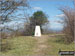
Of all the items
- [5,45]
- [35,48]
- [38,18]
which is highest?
[38,18]

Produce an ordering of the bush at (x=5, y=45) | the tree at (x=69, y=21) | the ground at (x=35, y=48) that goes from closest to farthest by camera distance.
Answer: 1. the ground at (x=35, y=48)
2. the tree at (x=69, y=21)
3. the bush at (x=5, y=45)

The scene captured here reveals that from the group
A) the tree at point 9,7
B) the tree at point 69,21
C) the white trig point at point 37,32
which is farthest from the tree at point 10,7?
the white trig point at point 37,32

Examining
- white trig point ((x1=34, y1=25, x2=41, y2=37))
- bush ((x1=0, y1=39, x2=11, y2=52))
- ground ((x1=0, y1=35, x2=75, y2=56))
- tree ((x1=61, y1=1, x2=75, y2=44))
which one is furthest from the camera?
white trig point ((x1=34, y1=25, x2=41, y2=37))

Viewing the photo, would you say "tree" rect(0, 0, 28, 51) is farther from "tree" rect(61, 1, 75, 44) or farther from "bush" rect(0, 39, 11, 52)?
"tree" rect(61, 1, 75, 44)

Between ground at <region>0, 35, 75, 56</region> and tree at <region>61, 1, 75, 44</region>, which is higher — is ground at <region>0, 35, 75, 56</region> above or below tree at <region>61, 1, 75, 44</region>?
below

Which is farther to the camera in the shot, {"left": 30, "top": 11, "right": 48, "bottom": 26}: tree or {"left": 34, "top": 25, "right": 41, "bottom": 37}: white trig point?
{"left": 34, "top": 25, "right": 41, "bottom": 37}: white trig point

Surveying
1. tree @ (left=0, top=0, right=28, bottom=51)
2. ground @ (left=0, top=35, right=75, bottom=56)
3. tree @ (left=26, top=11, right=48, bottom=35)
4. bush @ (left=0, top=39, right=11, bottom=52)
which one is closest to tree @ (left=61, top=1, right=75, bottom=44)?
ground @ (left=0, top=35, right=75, bottom=56)

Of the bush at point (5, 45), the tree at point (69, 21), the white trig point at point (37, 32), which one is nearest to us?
the tree at point (69, 21)

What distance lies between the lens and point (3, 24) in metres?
4.03

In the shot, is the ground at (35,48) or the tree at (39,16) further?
the tree at (39,16)

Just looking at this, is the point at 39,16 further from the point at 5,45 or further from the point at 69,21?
the point at 5,45

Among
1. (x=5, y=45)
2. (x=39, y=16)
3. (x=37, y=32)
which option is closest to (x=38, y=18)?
(x=39, y=16)

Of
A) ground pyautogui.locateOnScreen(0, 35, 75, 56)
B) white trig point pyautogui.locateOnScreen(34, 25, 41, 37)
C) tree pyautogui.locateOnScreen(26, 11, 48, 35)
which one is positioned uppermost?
tree pyautogui.locateOnScreen(26, 11, 48, 35)

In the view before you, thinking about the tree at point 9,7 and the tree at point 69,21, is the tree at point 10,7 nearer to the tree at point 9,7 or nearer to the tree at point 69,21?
the tree at point 9,7
